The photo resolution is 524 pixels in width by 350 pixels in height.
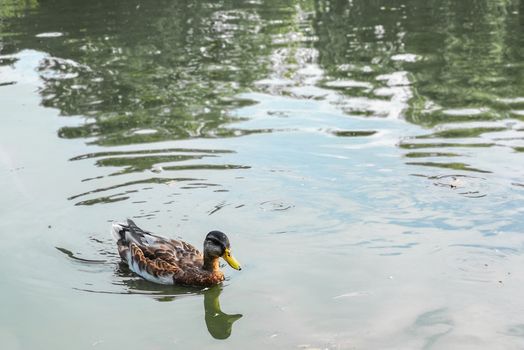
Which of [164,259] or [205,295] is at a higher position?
[164,259]

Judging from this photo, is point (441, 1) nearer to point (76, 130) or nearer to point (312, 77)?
point (312, 77)

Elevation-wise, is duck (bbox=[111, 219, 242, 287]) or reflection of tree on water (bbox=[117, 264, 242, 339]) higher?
duck (bbox=[111, 219, 242, 287])

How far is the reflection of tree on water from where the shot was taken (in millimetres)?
7941

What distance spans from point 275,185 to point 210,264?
236 cm

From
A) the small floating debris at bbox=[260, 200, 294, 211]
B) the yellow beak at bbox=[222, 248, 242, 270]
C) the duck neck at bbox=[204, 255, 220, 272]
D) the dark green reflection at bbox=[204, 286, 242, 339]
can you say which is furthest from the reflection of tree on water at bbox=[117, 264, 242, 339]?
the small floating debris at bbox=[260, 200, 294, 211]

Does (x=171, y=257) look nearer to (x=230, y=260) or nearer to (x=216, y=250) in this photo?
(x=216, y=250)

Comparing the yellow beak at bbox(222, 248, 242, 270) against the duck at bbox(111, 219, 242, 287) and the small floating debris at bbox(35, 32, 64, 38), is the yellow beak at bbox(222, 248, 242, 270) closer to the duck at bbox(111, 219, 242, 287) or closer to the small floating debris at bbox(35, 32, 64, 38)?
the duck at bbox(111, 219, 242, 287)

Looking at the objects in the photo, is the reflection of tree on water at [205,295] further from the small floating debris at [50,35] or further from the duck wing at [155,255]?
the small floating debris at [50,35]

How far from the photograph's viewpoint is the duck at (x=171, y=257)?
8703mm

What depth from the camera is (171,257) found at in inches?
354

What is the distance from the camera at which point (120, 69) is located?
1728 cm

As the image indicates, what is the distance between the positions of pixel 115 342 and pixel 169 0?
62.2 ft

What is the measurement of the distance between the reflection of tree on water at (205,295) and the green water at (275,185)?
0.03 m

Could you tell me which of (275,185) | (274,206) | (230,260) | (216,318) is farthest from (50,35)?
(216,318)
